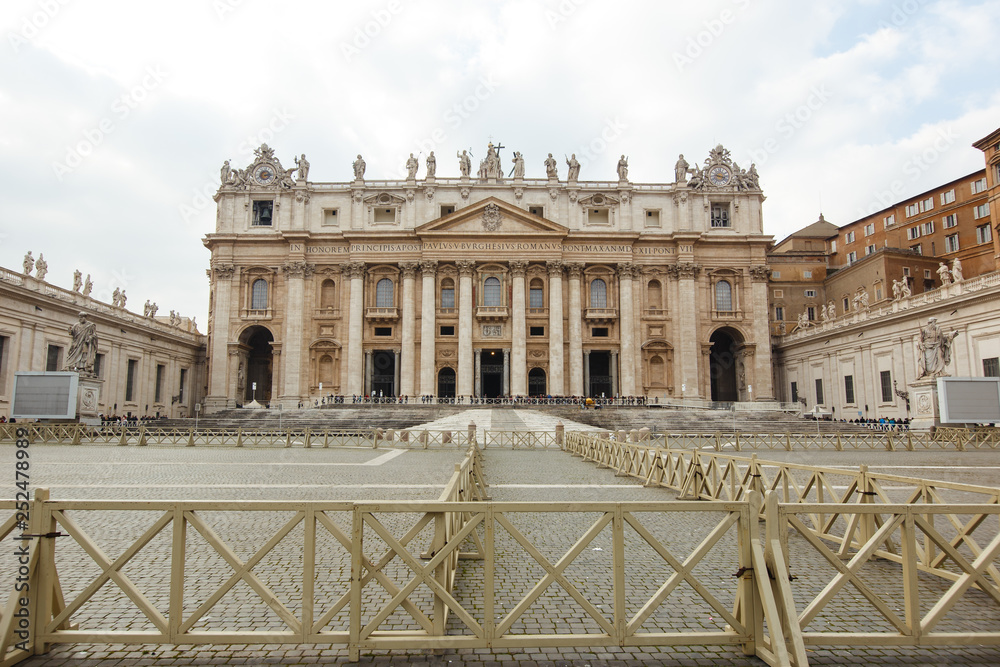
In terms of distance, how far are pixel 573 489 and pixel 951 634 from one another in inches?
305

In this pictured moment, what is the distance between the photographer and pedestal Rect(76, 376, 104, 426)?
29203mm

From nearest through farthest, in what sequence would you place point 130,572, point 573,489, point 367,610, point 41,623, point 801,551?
point 41,623, point 367,610, point 130,572, point 801,551, point 573,489

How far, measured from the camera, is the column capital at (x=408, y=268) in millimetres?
53781

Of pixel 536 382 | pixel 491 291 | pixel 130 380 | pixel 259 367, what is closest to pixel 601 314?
pixel 536 382

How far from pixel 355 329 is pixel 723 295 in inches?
1250

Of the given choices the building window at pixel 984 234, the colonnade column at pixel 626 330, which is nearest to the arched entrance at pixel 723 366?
the colonnade column at pixel 626 330

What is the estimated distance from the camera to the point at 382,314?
53.5 m

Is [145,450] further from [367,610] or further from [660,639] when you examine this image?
[660,639]

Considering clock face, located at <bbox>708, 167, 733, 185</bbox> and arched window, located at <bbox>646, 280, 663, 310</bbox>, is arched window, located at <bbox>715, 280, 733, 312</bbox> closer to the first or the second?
arched window, located at <bbox>646, 280, 663, 310</bbox>

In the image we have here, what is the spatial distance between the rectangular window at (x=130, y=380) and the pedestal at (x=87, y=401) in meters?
16.2

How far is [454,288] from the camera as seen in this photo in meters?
54.5

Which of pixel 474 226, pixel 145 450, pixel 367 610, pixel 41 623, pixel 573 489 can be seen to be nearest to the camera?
pixel 41 623

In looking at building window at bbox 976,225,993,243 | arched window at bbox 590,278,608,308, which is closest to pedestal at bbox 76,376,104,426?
arched window at bbox 590,278,608,308

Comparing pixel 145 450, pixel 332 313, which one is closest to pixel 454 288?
pixel 332 313
